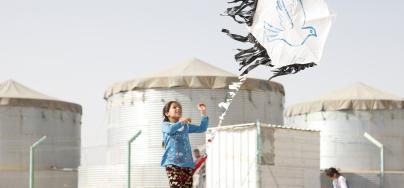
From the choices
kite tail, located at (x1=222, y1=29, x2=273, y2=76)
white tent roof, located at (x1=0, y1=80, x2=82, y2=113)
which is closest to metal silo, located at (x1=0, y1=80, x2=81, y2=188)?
white tent roof, located at (x1=0, y1=80, x2=82, y2=113)

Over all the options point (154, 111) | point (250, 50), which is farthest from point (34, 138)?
point (250, 50)

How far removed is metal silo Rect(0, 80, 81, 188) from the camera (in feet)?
113

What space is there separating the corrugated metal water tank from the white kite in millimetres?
7425

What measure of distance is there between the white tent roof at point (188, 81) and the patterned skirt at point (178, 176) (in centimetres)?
2130

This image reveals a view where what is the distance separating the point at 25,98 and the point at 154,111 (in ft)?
30.7

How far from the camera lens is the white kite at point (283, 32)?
8781mm

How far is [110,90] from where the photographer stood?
30.4m

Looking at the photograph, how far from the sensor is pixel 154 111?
28375 millimetres

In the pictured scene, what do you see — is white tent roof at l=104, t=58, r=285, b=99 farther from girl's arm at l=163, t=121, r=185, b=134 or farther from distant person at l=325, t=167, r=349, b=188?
girl's arm at l=163, t=121, r=185, b=134

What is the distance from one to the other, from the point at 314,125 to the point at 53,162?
11681 millimetres

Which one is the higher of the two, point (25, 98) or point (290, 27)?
point (25, 98)

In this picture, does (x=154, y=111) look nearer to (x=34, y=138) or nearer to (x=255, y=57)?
(x=34, y=138)

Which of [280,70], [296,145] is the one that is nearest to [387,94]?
[296,145]

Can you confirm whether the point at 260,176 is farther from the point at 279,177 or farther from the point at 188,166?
the point at 188,166
